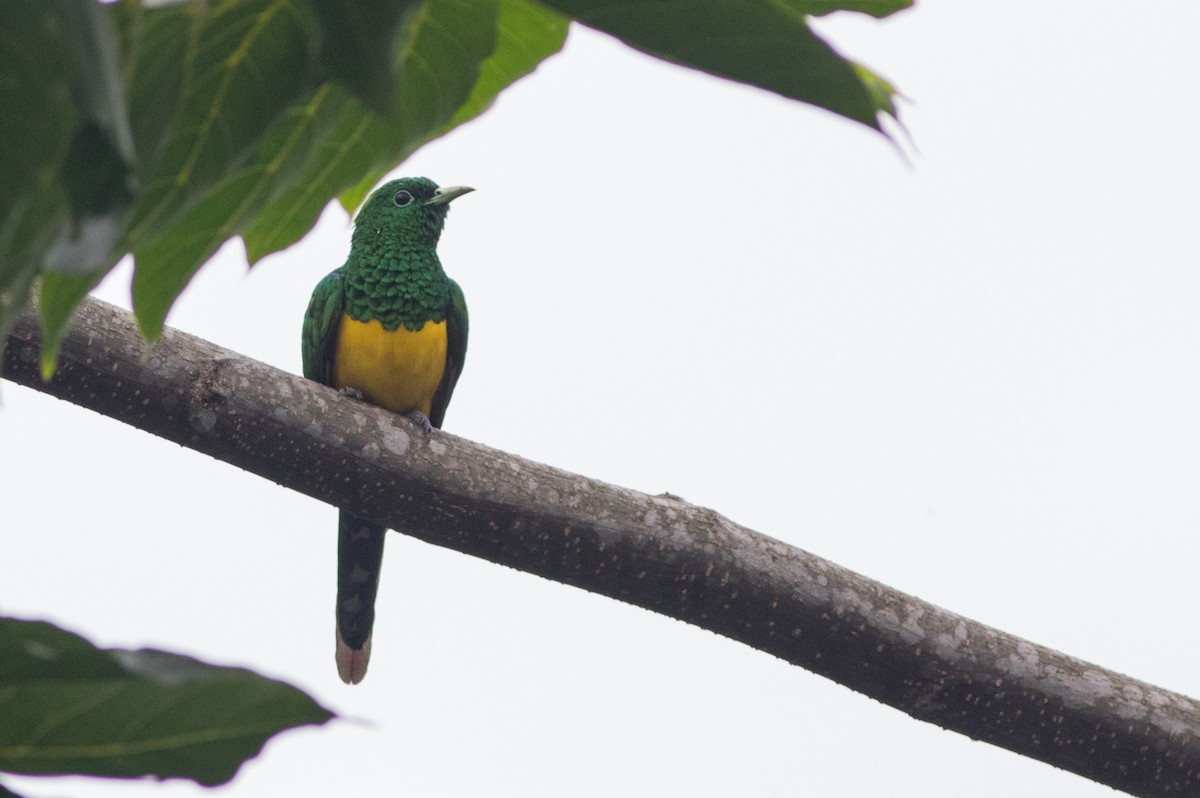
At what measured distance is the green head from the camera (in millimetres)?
5117

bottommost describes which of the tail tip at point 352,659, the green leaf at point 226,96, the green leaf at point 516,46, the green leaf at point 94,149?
the tail tip at point 352,659

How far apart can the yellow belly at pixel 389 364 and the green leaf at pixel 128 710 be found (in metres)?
4.04

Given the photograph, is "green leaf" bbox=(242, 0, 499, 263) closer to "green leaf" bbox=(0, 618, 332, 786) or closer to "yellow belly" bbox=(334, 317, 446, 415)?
"green leaf" bbox=(0, 618, 332, 786)

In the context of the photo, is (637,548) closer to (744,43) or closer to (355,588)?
(744,43)

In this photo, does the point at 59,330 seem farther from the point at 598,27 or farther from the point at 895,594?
the point at 895,594

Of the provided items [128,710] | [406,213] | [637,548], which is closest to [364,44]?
[128,710]

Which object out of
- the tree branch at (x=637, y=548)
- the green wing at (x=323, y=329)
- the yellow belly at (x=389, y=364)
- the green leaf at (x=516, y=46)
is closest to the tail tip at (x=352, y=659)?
the yellow belly at (x=389, y=364)

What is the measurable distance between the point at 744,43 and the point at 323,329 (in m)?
4.29

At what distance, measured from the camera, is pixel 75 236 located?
0.55 m

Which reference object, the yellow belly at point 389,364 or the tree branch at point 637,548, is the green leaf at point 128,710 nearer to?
the tree branch at point 637,548

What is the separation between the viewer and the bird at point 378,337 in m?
4.53

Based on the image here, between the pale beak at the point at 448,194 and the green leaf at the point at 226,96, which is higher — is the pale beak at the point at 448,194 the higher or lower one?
the higher one

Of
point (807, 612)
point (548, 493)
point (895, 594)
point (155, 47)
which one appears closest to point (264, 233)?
point (155, 47)

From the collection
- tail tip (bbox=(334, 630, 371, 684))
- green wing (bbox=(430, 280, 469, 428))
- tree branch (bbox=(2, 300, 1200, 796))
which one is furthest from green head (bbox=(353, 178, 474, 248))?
tree branch (bbox=(2, 300, 1200, 796))
